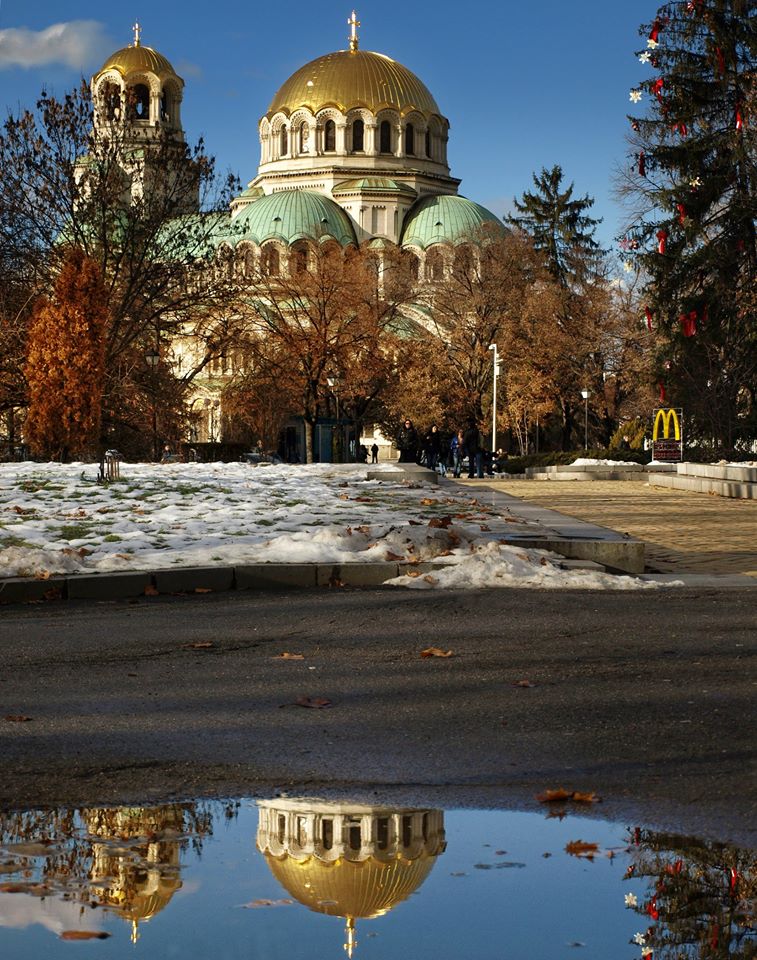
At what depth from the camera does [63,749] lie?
5.21 metres

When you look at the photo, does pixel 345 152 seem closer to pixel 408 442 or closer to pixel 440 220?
pixel 440 220

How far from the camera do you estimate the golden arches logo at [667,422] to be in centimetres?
4088

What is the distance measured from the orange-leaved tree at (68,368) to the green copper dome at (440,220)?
72.8 m

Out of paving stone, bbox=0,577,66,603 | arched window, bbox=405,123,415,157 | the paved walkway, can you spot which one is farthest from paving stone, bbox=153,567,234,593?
arched window, bbox=405,123,415,157

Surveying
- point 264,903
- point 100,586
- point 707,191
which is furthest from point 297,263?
point 264,903

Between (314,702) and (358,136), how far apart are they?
10607cm

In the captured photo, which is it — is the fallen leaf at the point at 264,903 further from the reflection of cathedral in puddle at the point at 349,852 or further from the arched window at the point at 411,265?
the arched window at the point at 411,265

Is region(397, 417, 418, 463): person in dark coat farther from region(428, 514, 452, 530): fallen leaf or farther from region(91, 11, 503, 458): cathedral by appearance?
region(91, 11, 503, 458): cathedral

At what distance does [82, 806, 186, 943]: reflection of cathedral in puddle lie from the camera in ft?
11.6

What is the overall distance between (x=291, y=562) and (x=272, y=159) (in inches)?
4121

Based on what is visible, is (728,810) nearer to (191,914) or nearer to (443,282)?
(191,914)

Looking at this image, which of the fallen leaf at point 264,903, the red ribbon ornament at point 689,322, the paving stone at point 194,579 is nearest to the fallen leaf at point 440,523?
the paving stone at point 194,579

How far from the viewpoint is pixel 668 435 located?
41656 millimetres

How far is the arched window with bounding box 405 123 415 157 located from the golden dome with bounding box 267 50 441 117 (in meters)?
1.49
